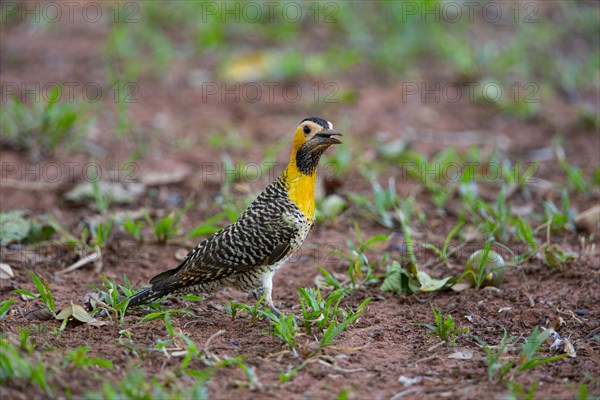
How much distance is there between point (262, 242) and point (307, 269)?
3.62 ft

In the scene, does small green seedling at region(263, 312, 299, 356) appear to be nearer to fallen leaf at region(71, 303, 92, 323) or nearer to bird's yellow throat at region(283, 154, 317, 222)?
bird's yellow throat at region(283, 154, 317, 222)

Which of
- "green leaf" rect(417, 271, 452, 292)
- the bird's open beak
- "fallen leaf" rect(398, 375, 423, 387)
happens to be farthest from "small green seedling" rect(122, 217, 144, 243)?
"fallen leaf" rect(398, 375, 423, 387)

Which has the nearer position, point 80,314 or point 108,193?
point 80,314

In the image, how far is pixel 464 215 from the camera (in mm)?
6676

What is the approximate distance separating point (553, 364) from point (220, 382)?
181 centimetres

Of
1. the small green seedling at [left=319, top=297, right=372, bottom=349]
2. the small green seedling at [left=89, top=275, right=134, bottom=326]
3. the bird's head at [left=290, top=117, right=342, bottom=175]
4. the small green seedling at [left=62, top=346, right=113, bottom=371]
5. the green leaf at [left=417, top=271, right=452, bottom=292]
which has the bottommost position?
the green leaf at [left=417, top=271, right=452, bottom=292]

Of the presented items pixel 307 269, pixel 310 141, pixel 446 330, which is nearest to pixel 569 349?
→ pixel 446 330

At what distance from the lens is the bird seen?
196 inches

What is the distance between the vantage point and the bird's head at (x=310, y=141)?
5.11 metres

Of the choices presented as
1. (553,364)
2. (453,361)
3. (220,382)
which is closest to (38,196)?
(220,382)

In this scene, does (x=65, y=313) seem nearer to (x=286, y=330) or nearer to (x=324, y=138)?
(x=286, y=330)

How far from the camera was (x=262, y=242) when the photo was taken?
5004 millimetres

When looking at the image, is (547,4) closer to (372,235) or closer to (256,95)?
(256,95)

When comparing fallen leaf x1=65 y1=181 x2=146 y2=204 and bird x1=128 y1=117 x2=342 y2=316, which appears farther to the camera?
fallen leaf x1=65 y1=181 x2=146 y2=204
